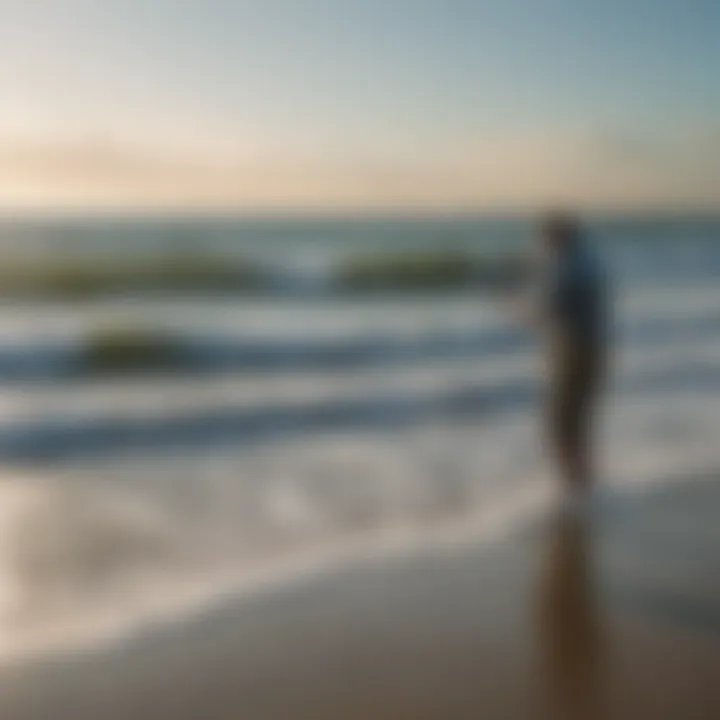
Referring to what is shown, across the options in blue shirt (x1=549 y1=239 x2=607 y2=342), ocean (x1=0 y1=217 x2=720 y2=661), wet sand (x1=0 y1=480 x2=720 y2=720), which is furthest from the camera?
blue shirt (x1=549 y1=239 x2=607 y2=342)

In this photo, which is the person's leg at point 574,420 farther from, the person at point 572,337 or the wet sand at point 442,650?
the wet sand at point 442,650

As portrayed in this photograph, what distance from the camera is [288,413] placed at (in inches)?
95.2

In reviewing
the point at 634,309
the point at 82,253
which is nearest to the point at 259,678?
the point at 82,253

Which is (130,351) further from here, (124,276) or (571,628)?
(571,628)

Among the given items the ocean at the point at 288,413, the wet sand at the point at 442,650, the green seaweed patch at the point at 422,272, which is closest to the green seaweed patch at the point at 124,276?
the ocean at the point at 288,413

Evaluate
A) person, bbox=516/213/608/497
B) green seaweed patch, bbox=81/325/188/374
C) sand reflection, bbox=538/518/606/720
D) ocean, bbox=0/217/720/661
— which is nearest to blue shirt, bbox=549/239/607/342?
person, bbox=516/213/608/497

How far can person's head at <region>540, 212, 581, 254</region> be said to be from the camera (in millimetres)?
2105

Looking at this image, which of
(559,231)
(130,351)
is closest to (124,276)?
(130,351)

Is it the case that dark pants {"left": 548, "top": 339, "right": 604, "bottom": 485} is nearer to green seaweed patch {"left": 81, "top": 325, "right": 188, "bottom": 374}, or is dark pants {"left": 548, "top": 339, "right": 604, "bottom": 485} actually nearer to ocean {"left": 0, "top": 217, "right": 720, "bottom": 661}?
ocean {"left": 0, "top": 217, "right": 720, "bottom": 661}

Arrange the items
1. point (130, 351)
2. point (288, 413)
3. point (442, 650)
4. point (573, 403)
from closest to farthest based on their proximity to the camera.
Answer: point (442, 650), point (573, 403), point (288, 413), point (130, 351)

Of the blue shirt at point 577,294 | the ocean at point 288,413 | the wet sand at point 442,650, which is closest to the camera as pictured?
the wet sand at point 442,650

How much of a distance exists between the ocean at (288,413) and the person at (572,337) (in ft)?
0.18

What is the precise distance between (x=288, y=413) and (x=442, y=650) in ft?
3.20

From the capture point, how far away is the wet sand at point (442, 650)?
138 cm
